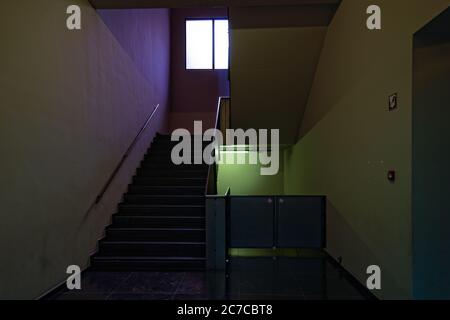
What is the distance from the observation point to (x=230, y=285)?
3480 mm

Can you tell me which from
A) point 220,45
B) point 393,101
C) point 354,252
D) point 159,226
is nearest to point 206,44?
point 220,45

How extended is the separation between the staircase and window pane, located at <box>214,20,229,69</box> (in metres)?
5.16

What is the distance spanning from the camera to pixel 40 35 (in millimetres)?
2838

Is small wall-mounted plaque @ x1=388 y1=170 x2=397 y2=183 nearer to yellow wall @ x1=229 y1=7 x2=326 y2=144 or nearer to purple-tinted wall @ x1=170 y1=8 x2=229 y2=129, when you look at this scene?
yellow wall @ x1=229 y1=7 x2=326 y2=144

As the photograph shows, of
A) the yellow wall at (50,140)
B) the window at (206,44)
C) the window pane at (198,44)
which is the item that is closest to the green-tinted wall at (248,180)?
the window at (206,44)

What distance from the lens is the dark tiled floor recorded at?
10.3ft

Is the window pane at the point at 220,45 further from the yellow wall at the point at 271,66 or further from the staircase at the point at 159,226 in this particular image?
the staircase at the point at 159,226

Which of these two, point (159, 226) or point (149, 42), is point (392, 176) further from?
point (149, 42)

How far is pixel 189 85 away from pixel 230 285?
754 centimetres

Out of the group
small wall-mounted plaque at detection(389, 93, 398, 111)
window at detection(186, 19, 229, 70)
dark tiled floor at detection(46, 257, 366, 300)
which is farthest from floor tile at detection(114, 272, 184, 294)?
window at detection(186, 19, 229, 70)

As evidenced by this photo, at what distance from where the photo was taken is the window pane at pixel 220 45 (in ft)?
32.2

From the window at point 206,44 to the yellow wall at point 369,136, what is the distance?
556 centimetres
